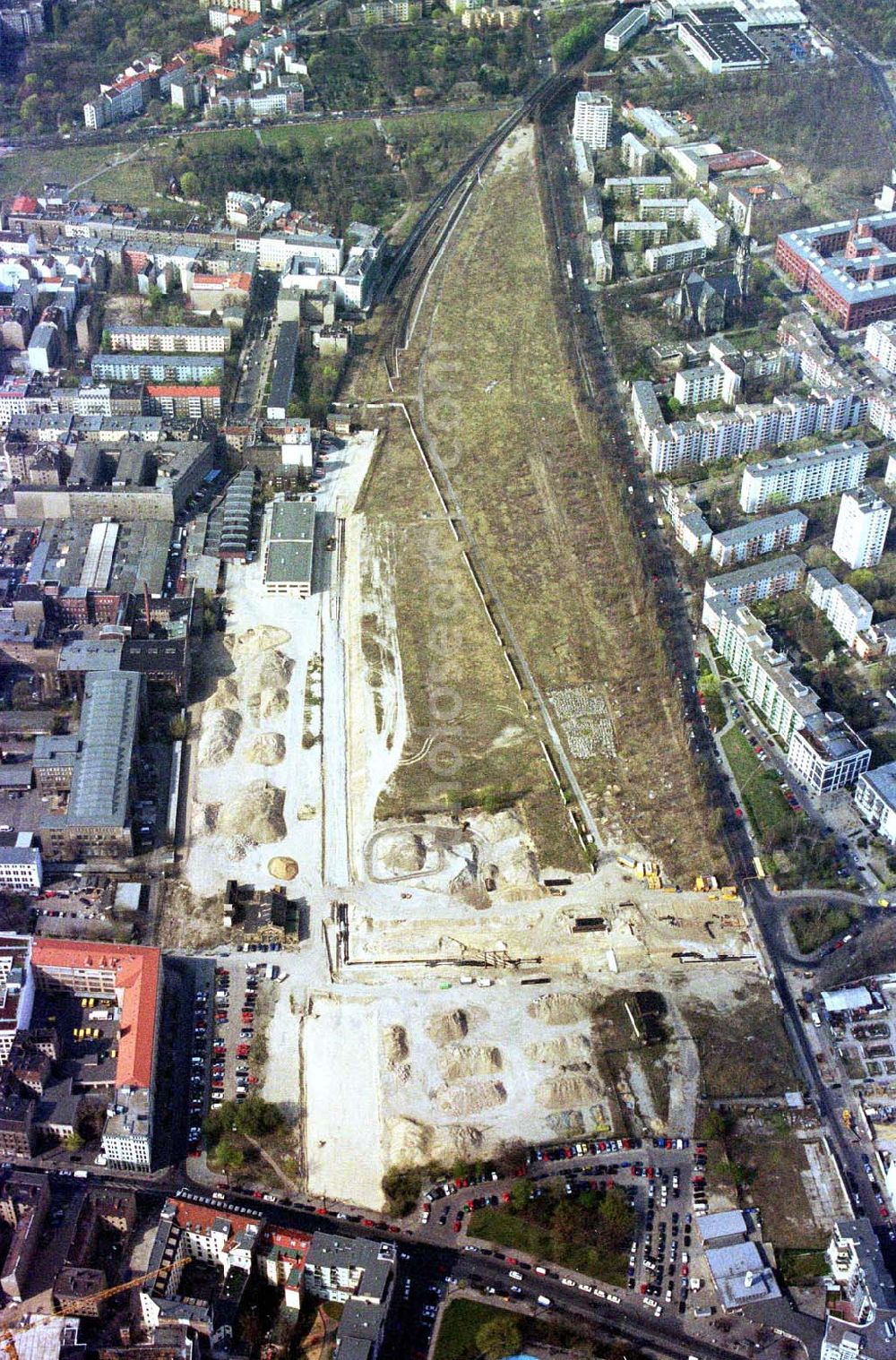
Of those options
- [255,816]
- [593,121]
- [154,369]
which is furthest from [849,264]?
[255,816]

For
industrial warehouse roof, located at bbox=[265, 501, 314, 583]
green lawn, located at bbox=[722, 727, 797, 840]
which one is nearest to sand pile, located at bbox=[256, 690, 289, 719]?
industrial warehouse roof, located at bbox=[265, 501, 314, 583]

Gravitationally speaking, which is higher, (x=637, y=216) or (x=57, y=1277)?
(x=637, y=216)

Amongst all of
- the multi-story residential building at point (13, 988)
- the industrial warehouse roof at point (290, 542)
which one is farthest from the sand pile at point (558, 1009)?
the industrial warehouse roof at point (290, 542)

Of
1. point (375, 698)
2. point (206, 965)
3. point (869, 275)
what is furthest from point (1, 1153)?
point (869, 275)

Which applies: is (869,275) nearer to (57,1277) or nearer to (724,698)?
(724,698)

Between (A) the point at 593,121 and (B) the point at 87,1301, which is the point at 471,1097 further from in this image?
(A) the point at 593,121

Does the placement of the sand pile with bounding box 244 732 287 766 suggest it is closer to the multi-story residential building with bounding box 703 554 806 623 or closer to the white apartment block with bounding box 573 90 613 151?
the multi-story residential building with bounding box 703 554 806 623
